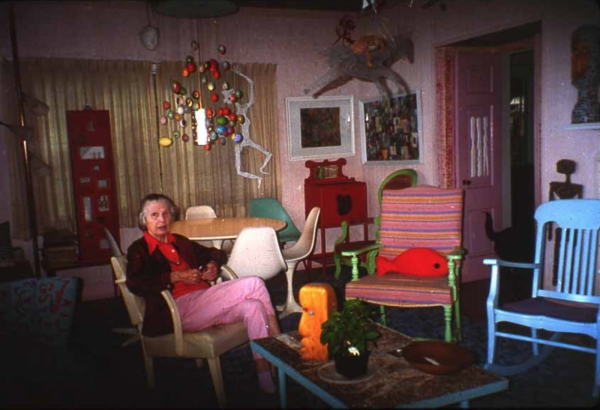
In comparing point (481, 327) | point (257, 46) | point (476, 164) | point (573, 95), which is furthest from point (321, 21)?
point (481, 327)

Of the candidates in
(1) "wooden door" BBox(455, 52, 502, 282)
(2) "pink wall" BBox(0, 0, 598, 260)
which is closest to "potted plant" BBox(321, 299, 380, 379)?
(2) "pink wall" BBox(0, 0, 598, 260)

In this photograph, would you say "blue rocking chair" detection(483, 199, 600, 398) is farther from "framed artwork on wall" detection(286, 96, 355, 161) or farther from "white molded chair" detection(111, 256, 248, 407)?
"framed artwork on wall" detection(286, 96, 355, 161)

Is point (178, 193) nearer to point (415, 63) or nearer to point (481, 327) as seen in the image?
point (415, 63)

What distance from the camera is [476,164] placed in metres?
5.50

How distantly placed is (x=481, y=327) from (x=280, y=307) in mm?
1669

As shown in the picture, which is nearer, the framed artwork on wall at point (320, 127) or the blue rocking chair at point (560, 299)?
the blue rocking chair at point (560, 299)

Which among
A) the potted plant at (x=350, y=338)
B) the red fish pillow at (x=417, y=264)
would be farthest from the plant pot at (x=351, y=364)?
the red fish pillow at (x=417, y=264)

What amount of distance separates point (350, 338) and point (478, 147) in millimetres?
3700

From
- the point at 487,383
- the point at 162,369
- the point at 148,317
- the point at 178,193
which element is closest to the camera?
the point at 487,383

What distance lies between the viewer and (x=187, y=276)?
9.95ft

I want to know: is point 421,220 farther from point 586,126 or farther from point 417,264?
point 586,126

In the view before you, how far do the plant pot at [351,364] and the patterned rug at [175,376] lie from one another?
67cm

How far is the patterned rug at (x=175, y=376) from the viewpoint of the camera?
2312mm

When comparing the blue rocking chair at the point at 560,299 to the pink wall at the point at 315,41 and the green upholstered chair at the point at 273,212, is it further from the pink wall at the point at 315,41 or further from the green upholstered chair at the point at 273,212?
the green upholstered chair at the point at 273,212
